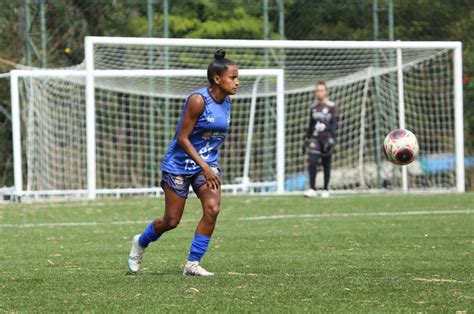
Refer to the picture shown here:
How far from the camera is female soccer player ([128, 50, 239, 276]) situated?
8781mm

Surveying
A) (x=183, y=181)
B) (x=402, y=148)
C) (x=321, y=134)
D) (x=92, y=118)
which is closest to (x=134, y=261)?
(x=183, y=181)

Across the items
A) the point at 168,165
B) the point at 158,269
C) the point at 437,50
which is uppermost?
the point at 437,50

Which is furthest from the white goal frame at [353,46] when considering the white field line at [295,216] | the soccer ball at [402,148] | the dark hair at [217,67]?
the dark hair at [217,67]

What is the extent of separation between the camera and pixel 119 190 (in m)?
22.4

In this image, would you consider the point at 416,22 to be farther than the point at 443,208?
Yes

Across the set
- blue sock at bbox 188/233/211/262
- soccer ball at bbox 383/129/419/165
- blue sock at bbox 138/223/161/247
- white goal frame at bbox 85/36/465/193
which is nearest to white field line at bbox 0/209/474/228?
white goal frame at bbox 85/36/465/193

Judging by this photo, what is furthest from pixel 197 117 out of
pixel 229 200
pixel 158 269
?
pixel 229 200

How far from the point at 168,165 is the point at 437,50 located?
1576 cm

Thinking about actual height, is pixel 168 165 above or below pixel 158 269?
above

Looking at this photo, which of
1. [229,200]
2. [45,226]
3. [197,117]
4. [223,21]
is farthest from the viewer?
[223,21]

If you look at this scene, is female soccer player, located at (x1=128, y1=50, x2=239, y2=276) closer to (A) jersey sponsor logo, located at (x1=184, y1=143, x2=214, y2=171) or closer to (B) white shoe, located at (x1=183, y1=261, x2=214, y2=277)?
(A) jersey sponsor logo, located at (x1=184, y1=143, x2=214, y2=171)

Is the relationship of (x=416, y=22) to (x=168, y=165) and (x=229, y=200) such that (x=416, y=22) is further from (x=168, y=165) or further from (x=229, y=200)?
(x=168, y=165)

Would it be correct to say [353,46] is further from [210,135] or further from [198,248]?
[198,248]

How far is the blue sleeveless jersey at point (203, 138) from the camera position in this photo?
29.1 feet
